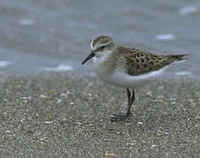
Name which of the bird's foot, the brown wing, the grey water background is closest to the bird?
the brown wing

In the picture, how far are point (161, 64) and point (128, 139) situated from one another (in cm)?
117

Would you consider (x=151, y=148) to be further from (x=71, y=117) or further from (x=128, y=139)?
(x=71, y=117)

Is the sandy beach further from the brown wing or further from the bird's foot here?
the brown wing

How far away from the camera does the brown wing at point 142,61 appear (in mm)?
6656

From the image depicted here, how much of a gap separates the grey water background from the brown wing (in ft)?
8.46

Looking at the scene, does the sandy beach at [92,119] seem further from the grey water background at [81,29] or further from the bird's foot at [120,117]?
the grey water background at [81,29]

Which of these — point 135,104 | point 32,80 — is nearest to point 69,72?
point 32,80

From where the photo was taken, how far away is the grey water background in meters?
10.3

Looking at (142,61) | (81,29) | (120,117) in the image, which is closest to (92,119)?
(120,117)

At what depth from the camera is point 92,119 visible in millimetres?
7141

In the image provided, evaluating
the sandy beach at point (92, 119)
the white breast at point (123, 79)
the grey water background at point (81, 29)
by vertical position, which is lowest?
the grey water background at point (81, 29)

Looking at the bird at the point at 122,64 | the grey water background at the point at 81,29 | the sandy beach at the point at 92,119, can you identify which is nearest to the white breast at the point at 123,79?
the bird at the point at 122,64

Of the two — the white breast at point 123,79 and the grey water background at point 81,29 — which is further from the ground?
the white breast at point 123,79

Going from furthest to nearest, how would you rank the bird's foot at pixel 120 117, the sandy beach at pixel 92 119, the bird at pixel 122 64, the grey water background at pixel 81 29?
the grey water background at pixel 81 29
the bird's foot at pixel 120 117
the bird at pixel 122 64
the sandy beach at pixel 92 119
